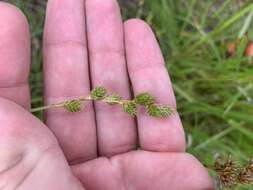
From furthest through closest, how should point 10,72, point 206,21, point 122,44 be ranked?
1. point 206,21
2. point 122,44
3. point 10,72

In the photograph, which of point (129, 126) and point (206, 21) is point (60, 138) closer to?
point (129, 126)

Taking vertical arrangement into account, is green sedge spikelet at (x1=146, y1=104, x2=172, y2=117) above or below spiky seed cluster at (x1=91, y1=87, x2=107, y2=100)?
below

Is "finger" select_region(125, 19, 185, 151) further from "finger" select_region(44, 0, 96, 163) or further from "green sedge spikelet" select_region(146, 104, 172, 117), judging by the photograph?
"finger" select_region(44, 0, 96, 163)

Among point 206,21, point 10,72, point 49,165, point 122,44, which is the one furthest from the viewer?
point 206,21

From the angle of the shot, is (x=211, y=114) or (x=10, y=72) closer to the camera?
(x=10, y=72)

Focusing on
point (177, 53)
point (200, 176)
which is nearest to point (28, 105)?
point (200, 176)

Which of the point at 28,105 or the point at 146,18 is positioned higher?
the point at 146,18

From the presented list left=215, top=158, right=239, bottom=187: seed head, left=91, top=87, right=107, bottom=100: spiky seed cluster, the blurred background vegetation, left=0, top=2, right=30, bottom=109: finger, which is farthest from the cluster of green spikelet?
the blurred background vegetation

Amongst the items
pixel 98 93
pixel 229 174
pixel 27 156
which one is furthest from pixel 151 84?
pixel 27 156

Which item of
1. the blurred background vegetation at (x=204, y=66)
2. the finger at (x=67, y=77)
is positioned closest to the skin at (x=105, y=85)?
the finger at (x=67, y=77)
